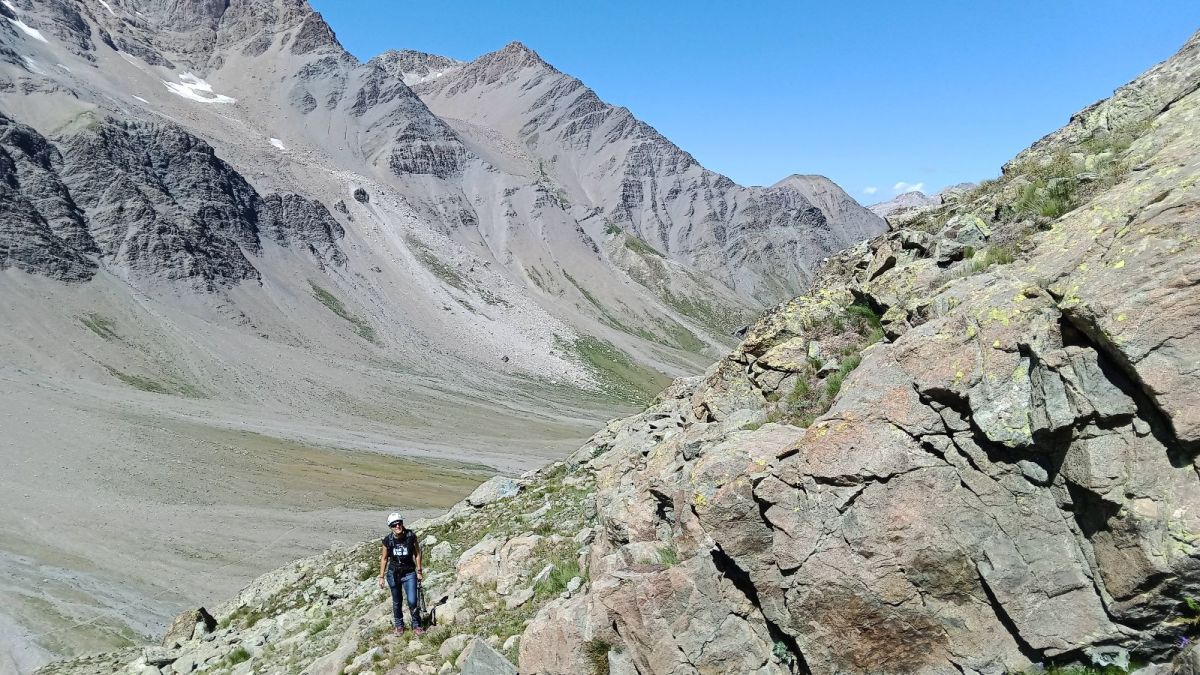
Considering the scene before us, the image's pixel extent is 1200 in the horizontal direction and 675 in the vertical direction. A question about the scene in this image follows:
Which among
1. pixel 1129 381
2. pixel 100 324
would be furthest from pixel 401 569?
pixel 100 324

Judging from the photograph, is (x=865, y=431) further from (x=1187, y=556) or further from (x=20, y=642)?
(x=20, y=642)

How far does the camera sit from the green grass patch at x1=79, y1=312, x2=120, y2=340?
4151 inches

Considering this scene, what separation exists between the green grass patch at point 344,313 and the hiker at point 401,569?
134059 mm

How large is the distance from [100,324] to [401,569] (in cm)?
12273

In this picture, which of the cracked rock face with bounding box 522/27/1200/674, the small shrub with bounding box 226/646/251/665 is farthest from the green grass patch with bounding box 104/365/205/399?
the cracked rock face with bounding box 522/27/1200/674

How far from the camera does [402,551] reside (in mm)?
13977

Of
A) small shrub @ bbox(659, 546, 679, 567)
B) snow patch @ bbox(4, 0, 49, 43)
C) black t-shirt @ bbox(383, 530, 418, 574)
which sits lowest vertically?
small shrub @ bbox(659, 546, 679, 567)

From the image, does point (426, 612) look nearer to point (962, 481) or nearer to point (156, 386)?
point (962, 481)

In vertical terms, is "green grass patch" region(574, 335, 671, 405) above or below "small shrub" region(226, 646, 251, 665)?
above

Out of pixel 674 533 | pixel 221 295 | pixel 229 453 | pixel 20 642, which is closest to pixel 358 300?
pixel 221 295

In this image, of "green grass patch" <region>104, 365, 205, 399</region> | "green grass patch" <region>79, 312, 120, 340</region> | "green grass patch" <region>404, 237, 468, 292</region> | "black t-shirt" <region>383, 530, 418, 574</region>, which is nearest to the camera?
"black t-shirt" <region>383, 530, 418, 574</region>

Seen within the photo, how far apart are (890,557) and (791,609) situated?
1.43 m

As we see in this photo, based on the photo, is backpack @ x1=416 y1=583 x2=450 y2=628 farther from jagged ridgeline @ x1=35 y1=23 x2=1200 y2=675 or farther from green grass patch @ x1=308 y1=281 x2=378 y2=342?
green grass patch @ x1=308 y1=281 x2=378 y2=342

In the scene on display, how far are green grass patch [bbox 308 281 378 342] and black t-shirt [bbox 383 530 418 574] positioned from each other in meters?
134
